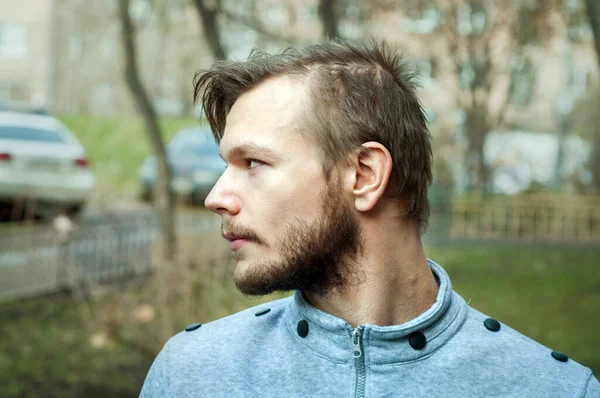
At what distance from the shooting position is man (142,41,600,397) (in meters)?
1.33

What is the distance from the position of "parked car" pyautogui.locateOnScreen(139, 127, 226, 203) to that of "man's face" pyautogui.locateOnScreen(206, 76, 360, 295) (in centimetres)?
523

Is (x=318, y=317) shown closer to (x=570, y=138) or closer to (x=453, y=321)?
(x=453, y=321)

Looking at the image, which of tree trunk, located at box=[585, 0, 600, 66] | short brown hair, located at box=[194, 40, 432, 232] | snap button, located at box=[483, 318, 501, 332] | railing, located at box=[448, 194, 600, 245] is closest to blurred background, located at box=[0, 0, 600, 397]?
tree trunk, located at box=[585, 0, 600, 66]

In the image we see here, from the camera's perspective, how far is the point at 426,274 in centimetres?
147

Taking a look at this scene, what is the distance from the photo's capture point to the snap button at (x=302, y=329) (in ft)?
4.53

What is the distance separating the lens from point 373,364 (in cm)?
133

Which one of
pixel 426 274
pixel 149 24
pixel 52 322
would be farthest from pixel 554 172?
pixel 426 274

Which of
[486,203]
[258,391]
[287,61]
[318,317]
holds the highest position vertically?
[287,61]

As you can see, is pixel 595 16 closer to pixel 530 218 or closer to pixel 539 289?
pixel 539 289

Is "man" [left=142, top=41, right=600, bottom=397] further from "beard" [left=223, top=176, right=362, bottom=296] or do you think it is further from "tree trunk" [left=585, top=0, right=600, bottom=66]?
"tree trunk" [left=585, top=0, right=600, bottom=66]

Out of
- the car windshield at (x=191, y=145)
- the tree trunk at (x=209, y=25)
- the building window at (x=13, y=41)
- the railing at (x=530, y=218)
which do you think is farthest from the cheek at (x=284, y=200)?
the railing at (x=530, y=218)

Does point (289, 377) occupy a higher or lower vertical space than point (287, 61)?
lower

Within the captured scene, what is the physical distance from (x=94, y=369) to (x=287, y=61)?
153 inches

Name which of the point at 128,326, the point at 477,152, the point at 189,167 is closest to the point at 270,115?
→ the point at 128,326
